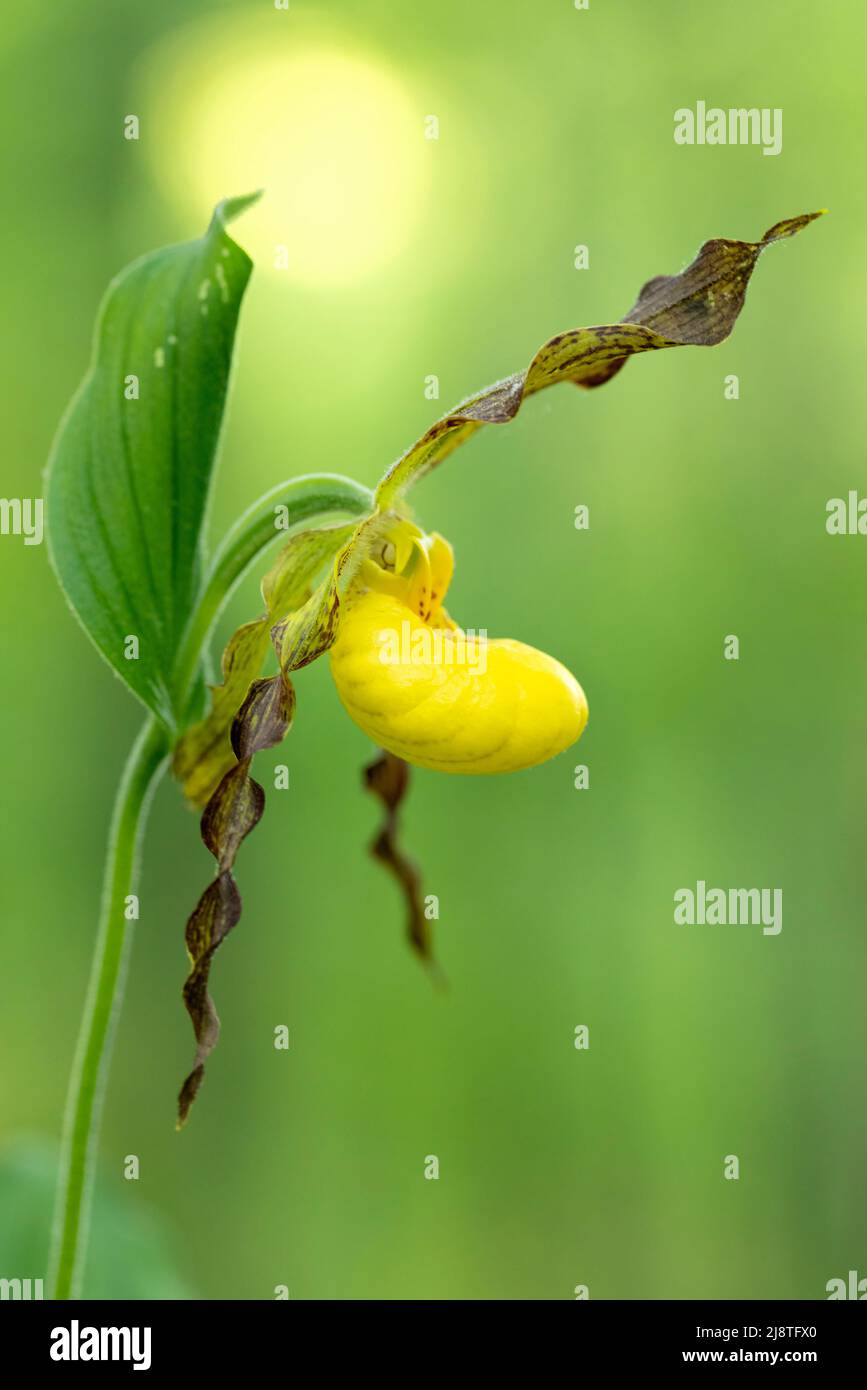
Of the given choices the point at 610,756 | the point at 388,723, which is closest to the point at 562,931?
the point at 610,756

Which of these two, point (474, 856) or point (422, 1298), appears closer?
point (422, 1298)

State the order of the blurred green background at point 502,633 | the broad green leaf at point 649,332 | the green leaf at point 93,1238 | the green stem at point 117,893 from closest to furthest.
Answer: the broad green leaf at point 649,332
the green stem at point 117,893
the green leaf at point 93,1238
the blurred green background at point 502,633

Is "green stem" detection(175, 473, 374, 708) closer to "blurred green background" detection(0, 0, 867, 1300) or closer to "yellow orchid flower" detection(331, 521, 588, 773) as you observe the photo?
"yellow orchid flower" detection(331, 521, 588, 773)

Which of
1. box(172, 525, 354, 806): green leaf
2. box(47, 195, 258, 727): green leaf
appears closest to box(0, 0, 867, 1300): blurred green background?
box(172, 525, 354, 806): green leaf

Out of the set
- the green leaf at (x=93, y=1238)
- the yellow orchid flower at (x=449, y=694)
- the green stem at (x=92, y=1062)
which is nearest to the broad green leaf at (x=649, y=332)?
the yellow orchid flower at (x=449, y=694)

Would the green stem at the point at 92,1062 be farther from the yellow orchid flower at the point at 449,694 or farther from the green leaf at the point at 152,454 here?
the yellow orchid flower at the point at 449,694

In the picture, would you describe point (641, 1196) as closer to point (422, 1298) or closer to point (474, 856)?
point (422, 1298)

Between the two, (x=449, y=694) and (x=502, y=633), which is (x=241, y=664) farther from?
(x=502, y=633)
